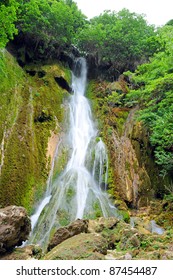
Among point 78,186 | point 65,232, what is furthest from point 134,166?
point 65,232

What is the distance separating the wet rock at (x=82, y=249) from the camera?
5.23 m

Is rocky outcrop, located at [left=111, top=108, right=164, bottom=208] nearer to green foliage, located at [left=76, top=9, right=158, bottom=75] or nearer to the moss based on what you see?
the moss

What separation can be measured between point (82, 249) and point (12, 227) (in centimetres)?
187

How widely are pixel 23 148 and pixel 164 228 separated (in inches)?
272

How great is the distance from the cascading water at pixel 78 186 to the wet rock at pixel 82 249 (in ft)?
12.2

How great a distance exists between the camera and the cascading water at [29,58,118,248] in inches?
408

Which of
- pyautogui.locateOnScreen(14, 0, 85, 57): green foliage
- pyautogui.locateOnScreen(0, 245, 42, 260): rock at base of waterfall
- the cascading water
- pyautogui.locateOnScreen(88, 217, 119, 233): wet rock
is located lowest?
pyautogui.locateOnScreen(0, 245, 42, 260): rock at base of waterfall

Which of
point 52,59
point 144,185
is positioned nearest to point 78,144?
point 144,185

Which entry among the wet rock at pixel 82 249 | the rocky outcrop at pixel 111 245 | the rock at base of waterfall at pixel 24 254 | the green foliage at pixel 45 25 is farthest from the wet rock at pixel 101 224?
the green foliage at pixel 45 25

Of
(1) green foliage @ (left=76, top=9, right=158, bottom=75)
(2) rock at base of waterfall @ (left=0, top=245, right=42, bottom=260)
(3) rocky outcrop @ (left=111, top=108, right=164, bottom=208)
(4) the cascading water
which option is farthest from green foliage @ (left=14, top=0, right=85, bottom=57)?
(2) rock at base of waterfall @ (left=0, top=245, right=42, bottom=260)

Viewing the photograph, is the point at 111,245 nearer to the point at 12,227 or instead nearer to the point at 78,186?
the point at 12,227

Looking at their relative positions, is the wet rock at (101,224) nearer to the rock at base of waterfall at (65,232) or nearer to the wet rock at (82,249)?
the rock at base of waterfall at (65,232)

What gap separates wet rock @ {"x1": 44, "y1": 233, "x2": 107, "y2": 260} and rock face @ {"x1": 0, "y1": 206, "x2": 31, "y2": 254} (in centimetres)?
110

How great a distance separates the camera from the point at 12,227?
21.0ft
